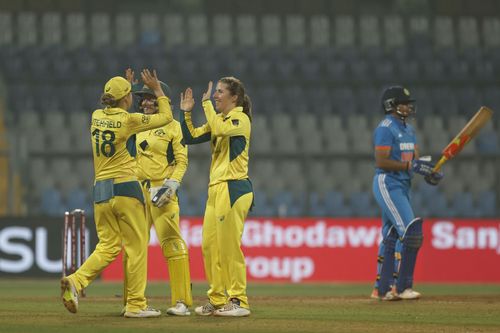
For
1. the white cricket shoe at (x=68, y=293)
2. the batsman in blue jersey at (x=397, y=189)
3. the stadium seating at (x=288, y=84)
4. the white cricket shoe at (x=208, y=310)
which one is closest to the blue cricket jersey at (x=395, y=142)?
the batsman in blue jersey at (x=397, y=189)

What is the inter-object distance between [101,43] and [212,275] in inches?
511

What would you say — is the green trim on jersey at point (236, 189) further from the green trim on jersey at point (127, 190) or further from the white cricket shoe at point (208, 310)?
the white cricket shoe at point (208, 310)

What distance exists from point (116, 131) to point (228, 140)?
99 cm

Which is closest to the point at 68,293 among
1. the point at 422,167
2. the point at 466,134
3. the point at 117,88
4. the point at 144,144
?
the point at 117,88

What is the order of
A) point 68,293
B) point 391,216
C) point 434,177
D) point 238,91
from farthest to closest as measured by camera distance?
point 434,177
point 391,216
point 238,91
point 68,293

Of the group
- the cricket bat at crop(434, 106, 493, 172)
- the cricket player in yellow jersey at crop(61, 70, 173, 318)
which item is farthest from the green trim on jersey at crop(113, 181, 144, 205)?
the cricket bat at crop(434, 106, 493, 172)

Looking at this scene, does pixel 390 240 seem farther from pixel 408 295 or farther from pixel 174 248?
pixel 174 248

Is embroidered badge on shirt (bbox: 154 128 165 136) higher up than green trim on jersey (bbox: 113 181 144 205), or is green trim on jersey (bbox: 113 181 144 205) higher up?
embroidered badge on shirt (bbox: 154 128 165 136)

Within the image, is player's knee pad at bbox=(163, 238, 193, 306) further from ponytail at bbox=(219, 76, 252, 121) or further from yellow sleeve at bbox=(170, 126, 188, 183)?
ponytail at bbox=(219, 76, 252, 121)

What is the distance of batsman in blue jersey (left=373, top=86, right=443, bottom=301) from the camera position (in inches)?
436

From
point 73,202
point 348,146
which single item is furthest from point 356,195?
point 73,202

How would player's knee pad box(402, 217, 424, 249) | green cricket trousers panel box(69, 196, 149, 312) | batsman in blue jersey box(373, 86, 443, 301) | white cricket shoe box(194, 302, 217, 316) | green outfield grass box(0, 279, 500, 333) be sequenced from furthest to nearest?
batsman in blue jersey box(373, 86, 443, 301) → player's knee pad box(402, 217, 424, 249) → white cricket shoe box(194, 302, 217, 316) → green cricket trousers panel box(69, 196, 149, 312) → green outfield grass box(0, 279, 500, 333)

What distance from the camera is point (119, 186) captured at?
896cm

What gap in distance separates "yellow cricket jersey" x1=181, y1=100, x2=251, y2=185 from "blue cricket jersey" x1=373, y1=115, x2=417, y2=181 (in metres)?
2.51
